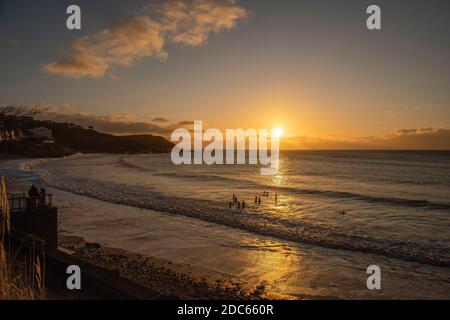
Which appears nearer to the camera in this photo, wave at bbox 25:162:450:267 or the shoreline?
the shoreline

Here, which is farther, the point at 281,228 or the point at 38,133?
the point at 281,228

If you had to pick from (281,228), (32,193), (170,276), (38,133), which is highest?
(38,133)

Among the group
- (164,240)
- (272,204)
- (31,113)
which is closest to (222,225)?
(164,240)

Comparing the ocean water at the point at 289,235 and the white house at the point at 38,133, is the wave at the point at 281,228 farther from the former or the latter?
the white house at the point at 38,133

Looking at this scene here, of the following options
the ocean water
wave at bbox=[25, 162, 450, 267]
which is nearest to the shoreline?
the ocean water

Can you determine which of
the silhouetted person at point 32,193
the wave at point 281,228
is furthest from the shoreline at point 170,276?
the wave at point 281,228

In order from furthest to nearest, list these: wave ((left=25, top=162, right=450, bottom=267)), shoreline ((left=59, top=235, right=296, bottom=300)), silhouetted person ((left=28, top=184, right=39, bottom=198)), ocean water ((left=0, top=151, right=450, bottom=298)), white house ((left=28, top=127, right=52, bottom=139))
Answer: wave ((left=25, top=162, right=450, bottom=267)) < silhouetted person ((left=28, top=184, right=39, bottom=198)) < ocean water ((left=0, top=151, right=450, bottom=298)) < shoreline ((left=59, top=235, right=296, bottom=300)) < white house ((left=28, top=127, right=52, bottom=139))

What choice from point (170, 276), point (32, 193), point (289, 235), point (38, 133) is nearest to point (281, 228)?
point (289, 235)

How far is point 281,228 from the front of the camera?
21953 mm

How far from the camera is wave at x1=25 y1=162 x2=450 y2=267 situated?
55.9 ft

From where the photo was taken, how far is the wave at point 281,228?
17.0 m

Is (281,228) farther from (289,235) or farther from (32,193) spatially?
(32,193)

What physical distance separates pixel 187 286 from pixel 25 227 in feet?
24.0

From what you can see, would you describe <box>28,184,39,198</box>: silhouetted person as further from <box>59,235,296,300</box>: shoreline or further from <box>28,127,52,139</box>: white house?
<box>28,127,52,139</box>: white house
